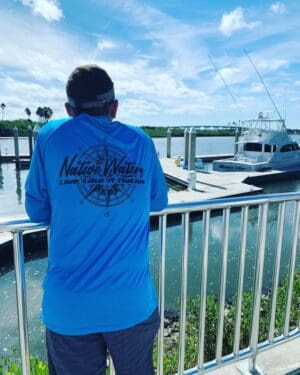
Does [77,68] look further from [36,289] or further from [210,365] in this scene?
[36,289]

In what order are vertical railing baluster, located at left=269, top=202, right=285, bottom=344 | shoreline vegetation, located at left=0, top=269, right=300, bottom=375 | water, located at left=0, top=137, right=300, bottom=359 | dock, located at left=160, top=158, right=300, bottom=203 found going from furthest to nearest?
dock, located at left=160, top=158, right=300, bottom=203 < water, located at left=0, top=137, right=300, bottom=359 < shoreline vegetation, located at left=0, top=269, right=300, bottom=375 < vertical railing baluster, located at left=269, top=202, right=285, bottom=344

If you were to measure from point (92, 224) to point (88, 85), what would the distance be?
0.45 meters

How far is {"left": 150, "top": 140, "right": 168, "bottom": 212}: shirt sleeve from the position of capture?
124 cm

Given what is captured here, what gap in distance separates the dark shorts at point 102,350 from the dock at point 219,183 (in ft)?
31.1

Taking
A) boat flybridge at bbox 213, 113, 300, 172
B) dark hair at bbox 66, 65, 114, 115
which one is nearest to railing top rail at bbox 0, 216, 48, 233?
dark hair at bbox 66, 65, 114, 115

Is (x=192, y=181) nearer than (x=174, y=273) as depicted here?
No

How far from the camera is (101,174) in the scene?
107 cm

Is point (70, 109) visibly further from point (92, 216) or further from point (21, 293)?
point (21, 293)

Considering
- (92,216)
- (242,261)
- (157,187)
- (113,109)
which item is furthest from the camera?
(242,261)

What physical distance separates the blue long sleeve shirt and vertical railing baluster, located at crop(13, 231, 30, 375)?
12.3 inches

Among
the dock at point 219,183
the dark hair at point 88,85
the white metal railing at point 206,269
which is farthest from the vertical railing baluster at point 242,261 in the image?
the dock at point 219,183

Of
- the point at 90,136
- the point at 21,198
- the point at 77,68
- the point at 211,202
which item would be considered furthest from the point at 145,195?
the point at 21,198

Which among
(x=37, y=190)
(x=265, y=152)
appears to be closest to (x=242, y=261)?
(x=37, y=190)

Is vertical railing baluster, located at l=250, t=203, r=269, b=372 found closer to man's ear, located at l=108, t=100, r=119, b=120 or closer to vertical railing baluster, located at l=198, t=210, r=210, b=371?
vertical railing baluster, located at l=198, t=210, r=210, b=371
